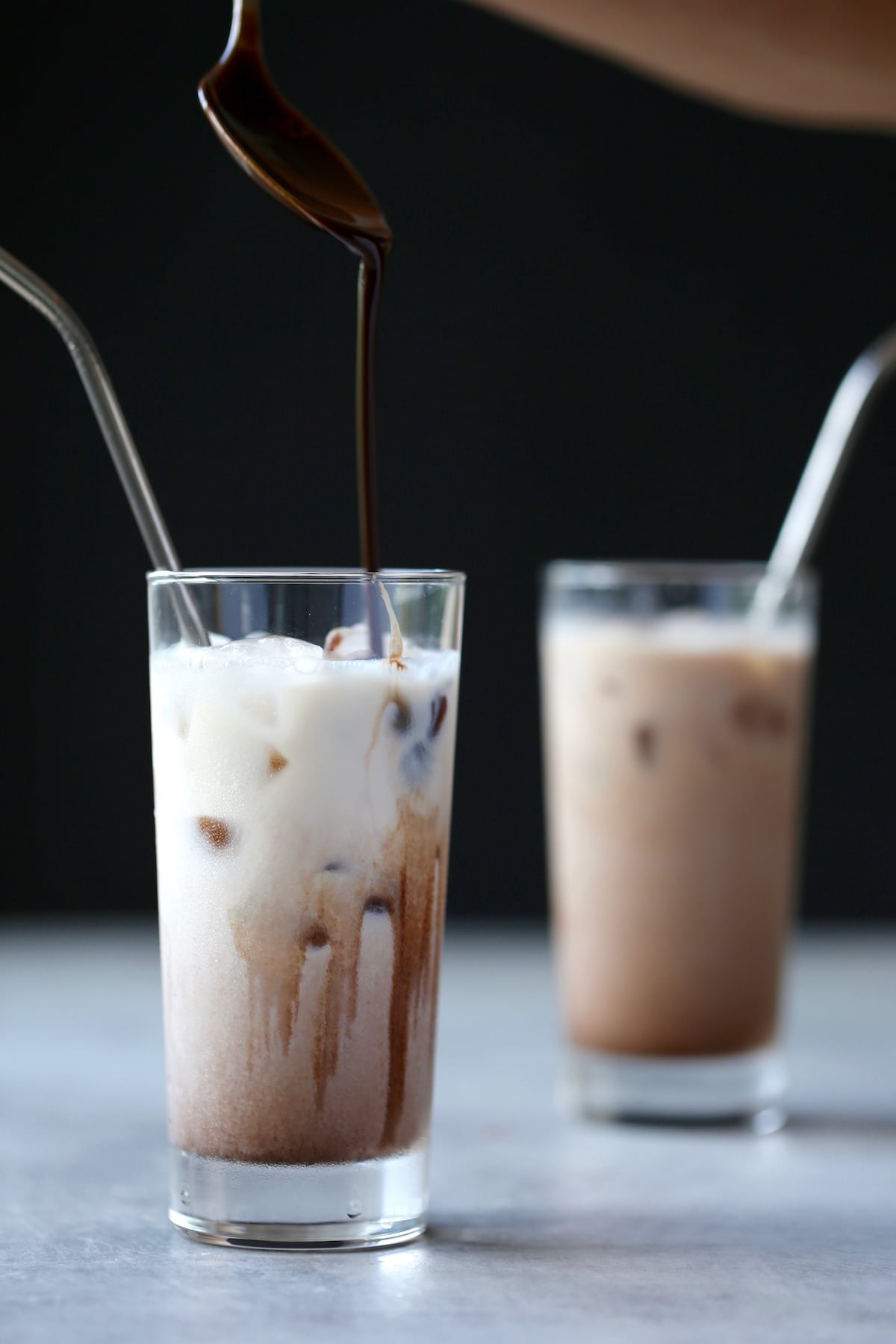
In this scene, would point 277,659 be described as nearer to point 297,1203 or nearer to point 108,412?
point 108,412

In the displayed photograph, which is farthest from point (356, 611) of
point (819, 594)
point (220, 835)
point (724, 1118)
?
point (819, 594)

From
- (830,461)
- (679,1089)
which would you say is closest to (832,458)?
(830,461)

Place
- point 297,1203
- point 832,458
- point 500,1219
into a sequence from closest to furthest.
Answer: point 297,1203, point 500,1219, point 832,458

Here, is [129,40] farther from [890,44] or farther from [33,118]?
[890,44]

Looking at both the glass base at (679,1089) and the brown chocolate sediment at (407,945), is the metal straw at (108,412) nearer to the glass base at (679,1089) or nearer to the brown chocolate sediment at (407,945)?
the brown chocolate sediment at (407,945)

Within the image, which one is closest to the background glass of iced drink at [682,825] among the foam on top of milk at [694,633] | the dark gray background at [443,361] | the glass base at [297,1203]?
the foam on top of milk at [694,633]

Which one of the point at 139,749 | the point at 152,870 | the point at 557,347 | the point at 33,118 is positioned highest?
the point at 33,118

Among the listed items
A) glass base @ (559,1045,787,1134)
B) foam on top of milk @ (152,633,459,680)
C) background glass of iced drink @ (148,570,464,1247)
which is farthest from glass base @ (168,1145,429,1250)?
glass base @ (559,1045,787,1134)

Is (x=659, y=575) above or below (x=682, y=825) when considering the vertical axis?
above
